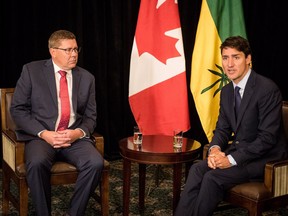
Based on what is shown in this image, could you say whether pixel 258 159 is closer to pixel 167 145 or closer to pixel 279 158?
pixel 279 158

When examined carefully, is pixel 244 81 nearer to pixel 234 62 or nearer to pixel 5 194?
pixel 234 62

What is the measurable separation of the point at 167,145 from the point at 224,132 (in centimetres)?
47

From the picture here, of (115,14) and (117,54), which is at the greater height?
(115,14)

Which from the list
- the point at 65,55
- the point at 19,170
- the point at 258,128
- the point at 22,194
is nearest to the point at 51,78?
the point at 65,55

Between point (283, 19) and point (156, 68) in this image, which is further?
point (283, 19)

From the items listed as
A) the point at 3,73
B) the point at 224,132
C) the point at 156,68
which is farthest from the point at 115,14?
the point at 224,132

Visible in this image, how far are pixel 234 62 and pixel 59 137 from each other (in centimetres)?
137

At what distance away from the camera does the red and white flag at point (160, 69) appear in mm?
4949

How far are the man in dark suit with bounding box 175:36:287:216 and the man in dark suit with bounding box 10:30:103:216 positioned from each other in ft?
2.40

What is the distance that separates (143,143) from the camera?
12.9 feet

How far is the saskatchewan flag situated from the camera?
5.08 metres

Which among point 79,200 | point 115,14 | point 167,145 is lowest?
point 79,200

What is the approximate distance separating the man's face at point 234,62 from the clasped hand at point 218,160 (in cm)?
54

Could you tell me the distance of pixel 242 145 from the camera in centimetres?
343
